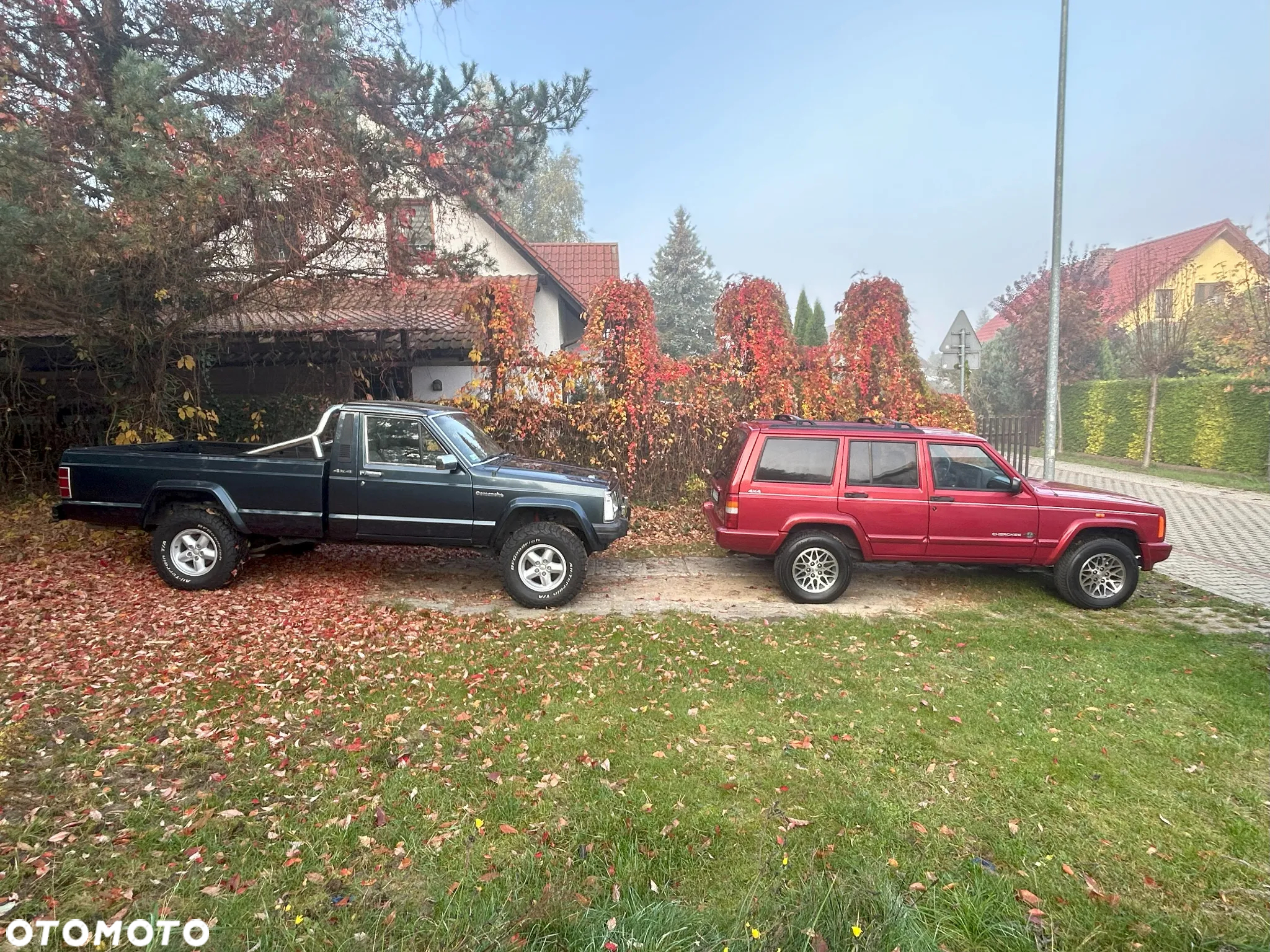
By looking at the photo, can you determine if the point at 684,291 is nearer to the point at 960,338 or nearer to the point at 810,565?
the point at 960,338

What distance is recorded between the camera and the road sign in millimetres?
11523

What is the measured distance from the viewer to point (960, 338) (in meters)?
11.6

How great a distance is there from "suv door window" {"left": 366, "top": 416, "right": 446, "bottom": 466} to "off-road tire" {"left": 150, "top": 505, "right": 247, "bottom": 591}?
159 centimetres

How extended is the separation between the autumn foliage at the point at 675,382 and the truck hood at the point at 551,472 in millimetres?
2953

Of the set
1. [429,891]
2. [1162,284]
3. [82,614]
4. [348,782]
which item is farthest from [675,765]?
[1162,284]

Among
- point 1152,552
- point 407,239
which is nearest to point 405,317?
point 407,239

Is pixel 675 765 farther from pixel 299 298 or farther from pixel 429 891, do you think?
pixel 299 298

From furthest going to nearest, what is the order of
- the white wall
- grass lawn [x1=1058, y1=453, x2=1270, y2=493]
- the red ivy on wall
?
grass lawn [x1=1058, y1=453, x2=1270, y2=493] → the white wall → the red ivy on wall

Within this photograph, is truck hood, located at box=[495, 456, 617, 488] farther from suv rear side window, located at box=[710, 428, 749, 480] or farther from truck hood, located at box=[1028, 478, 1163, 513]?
truck hood, located at box=[1028, 478, 1163, 513]

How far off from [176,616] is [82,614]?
81 centimetres

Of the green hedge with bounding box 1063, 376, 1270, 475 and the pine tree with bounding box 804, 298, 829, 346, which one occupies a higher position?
the pine tree with bounding box 804, 298, 829, 346

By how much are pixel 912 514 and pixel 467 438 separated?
468 centimetres

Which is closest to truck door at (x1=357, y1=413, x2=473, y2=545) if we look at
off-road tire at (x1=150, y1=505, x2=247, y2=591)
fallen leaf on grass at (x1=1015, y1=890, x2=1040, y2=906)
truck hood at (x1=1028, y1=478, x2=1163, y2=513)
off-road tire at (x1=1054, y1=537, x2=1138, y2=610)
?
off-road tire at (x1=150, y1=505, x2=247, y2=591)

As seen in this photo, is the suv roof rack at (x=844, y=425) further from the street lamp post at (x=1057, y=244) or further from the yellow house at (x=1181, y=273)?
the yellow house at (x=1181, y=273)
